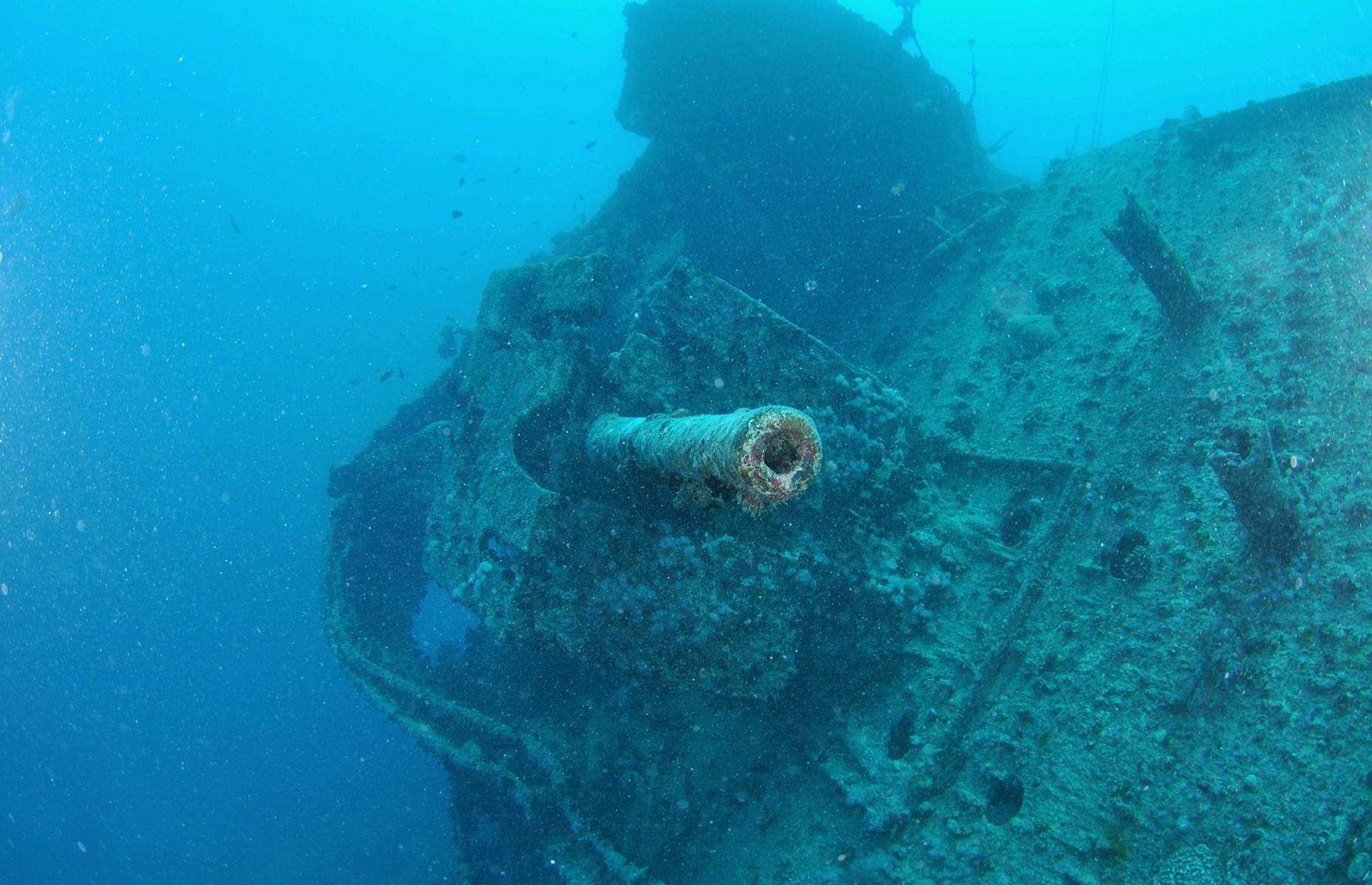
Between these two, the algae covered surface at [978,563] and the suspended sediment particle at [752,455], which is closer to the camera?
the suspended sediment particle at [752,455]

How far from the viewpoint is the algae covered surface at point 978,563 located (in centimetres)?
343

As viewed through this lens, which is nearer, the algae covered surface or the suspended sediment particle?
the suspended sediment particle

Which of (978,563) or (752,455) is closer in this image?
(752,455)

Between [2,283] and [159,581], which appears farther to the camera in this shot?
[2,283]

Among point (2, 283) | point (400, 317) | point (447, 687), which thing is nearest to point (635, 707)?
point (447, 687)

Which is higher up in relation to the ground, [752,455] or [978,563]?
[978,563]

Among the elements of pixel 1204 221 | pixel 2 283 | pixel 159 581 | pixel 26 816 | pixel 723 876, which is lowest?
pixel 26 816

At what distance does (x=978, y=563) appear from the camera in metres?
4.83

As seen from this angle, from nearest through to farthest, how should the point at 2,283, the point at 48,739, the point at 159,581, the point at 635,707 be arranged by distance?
the point at 635,707
the point at 48,739
the point at 159,581
the point at 2,283

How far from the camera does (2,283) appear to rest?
118750 mm

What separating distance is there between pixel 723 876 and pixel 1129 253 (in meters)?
5.77

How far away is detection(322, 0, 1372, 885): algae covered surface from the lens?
11.3ft

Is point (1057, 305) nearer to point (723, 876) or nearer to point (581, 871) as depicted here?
point (723, 876)

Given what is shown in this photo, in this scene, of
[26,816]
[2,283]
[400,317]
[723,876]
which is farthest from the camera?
[2,283]
